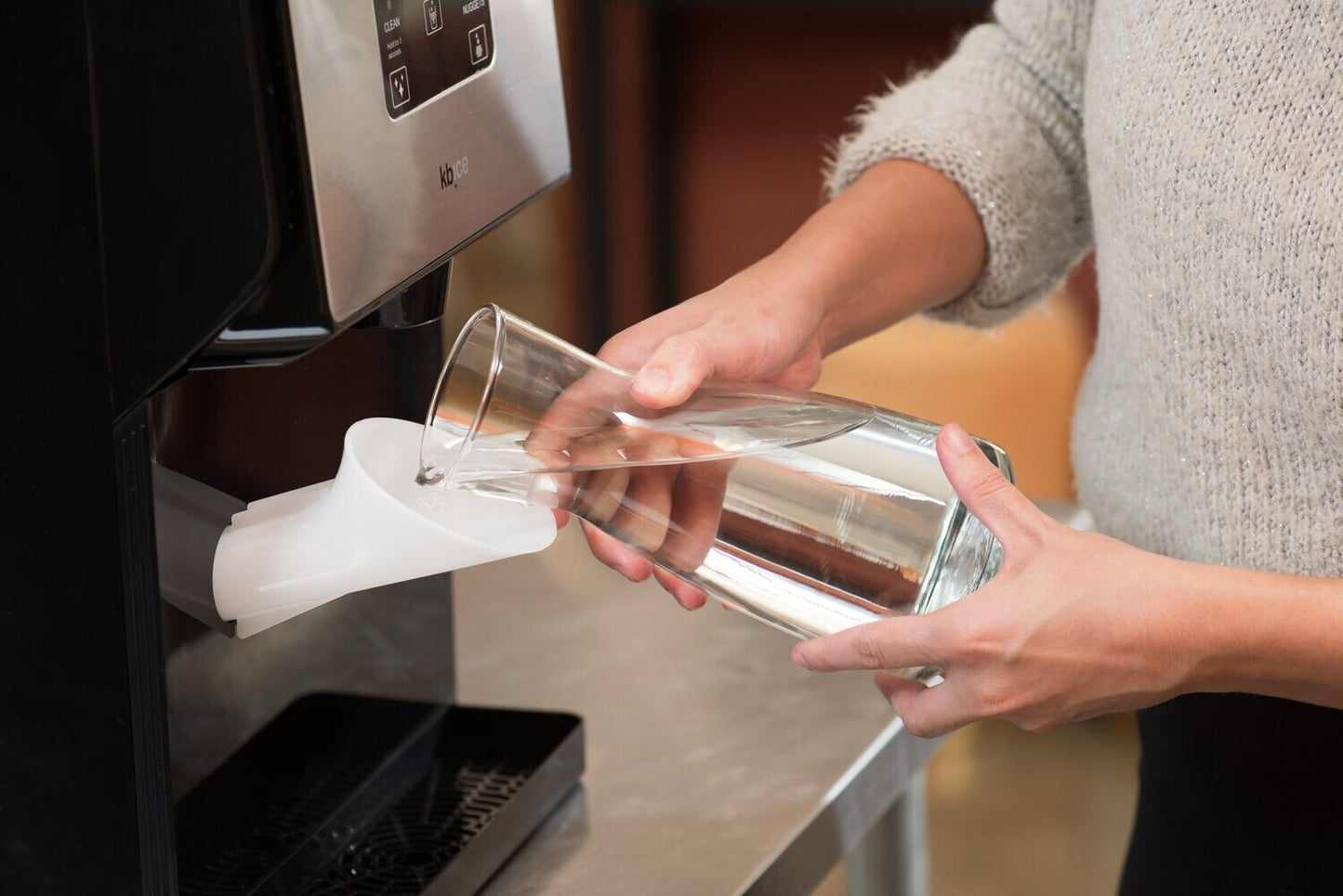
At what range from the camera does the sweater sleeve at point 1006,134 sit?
29.2 inches

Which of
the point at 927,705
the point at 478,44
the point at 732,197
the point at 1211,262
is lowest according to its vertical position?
the point at 732,197

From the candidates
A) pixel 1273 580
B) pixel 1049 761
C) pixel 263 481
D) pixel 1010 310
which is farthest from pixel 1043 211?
pixel 1049 761

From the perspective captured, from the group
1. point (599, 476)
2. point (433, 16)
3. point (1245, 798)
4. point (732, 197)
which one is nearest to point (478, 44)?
point (433, 16)

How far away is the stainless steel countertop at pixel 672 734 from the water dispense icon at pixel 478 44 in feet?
1.04

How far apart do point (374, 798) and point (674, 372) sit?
22 cm

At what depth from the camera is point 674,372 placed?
20.8 inches

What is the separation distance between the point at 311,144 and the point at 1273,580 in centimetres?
33

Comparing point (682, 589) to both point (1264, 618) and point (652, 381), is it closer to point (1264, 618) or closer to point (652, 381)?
point (652, 381)

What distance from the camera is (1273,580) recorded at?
1.64ft

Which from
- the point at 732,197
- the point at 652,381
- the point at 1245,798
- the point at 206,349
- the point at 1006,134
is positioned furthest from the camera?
the point at 732,197

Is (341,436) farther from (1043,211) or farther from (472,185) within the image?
(1043,211)

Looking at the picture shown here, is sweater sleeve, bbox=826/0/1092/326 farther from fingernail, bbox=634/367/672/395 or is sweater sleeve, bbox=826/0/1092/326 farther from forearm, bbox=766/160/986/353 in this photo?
fingernail, bbox=634/367/672/395

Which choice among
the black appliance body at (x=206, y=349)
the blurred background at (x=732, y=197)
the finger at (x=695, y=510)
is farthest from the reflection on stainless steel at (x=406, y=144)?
the blurred background at (x=732, y=197)

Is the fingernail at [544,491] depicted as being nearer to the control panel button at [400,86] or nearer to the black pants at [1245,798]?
the control panel button at [400,86]
